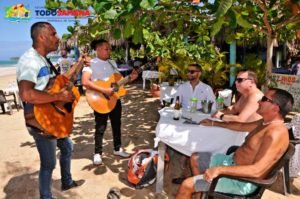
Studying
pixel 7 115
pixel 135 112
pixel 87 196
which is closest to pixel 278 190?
pixel 87 196

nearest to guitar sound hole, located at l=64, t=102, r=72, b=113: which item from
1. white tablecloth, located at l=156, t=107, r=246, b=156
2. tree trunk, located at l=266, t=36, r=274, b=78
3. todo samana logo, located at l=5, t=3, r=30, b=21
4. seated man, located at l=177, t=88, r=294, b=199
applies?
white tablecloth, located at l=156, t=107, r=246, b=156

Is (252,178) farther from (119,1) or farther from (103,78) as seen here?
(103,78)

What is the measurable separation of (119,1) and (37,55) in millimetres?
1106

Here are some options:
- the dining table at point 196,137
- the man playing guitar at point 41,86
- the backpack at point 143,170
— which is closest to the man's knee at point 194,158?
the dining table at point 196,137

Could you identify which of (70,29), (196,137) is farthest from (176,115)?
(70,29)

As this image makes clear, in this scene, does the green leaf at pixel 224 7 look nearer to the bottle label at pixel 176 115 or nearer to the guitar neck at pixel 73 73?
the bottle label at pixel 176 115

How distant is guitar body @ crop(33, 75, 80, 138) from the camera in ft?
9.04

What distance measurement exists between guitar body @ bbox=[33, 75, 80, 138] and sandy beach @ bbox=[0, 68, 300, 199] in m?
0.97

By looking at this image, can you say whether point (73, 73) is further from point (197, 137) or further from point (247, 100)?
point (247, 100)

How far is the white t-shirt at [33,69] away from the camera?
100.0 inches

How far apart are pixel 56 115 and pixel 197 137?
1.55 m

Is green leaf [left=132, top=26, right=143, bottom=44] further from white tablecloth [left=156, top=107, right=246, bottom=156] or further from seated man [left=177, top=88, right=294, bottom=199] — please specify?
seated man [left=177, top=88, right=294, bottom=199]

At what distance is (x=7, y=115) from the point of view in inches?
329

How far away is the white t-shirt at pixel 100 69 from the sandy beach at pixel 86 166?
135 cm
